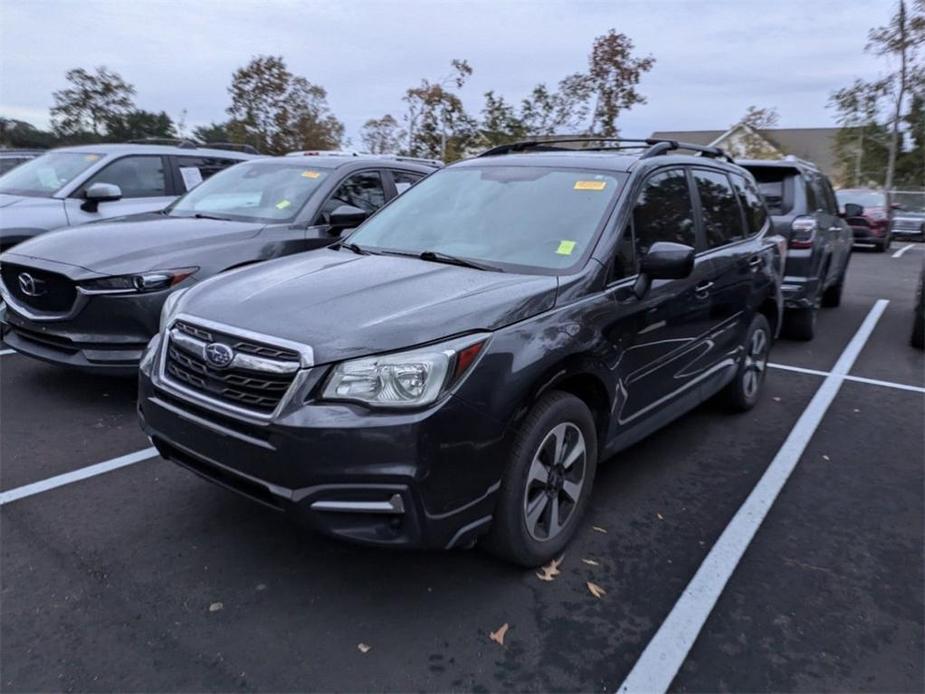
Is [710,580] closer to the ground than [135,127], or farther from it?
closer to the ground

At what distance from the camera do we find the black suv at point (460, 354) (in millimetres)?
2471

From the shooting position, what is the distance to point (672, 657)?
8.45ft

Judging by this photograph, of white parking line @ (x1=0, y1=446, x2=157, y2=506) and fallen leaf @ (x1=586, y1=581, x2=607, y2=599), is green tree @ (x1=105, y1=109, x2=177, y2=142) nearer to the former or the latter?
white parking line @ (x1=0, y1=446, x2=157, y2=506)

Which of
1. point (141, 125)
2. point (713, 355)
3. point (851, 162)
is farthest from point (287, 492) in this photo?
point (851, 162)

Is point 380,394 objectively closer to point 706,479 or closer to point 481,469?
point 481,469

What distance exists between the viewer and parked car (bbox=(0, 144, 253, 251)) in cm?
650

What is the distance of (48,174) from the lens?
7230 mm

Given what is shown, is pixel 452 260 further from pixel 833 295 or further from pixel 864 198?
pixel 864 198

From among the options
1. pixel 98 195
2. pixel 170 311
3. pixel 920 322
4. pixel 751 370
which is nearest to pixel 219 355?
pixel 170 311

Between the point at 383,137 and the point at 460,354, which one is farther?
the point at 383,137

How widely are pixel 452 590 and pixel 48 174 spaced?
6.75 metres

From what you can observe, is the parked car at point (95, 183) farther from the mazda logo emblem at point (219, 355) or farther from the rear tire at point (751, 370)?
the rear tire at point (751, 370)

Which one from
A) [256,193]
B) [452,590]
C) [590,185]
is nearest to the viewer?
[452,590]

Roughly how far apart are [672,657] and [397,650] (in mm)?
1034
